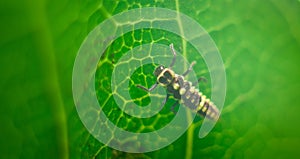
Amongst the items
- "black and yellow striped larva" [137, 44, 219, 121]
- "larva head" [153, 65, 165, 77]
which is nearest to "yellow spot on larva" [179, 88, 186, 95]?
"black and yellow striped larva" [137, 44, 219, 121]

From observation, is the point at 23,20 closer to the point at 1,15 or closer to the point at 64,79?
the point at 1,15

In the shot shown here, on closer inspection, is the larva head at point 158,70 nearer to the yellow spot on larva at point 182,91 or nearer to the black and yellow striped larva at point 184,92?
the black and yellow striped larva at point 184,92

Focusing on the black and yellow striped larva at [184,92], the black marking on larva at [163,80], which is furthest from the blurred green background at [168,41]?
the black marking on larva at [163,80]

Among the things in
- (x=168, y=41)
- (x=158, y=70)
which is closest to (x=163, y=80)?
(x=158, y=70)

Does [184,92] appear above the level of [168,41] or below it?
below

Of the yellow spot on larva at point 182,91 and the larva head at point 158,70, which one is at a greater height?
the larva head at point 158,70

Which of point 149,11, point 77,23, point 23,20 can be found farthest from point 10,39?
point 149,11

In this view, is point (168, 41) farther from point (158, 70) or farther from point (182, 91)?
point (182, 91)
